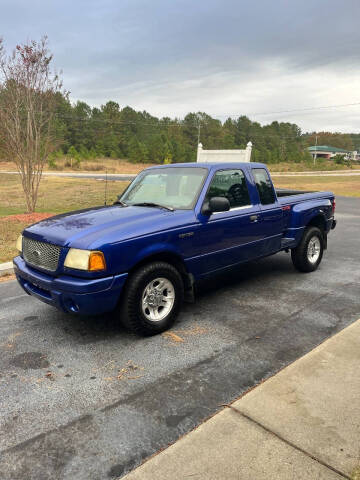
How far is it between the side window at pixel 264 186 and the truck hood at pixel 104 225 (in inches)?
58.4

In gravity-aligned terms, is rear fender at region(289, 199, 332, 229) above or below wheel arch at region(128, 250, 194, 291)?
above

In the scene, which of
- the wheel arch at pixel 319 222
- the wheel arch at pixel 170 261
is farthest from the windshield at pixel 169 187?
the wheel arch at pixel 319 222

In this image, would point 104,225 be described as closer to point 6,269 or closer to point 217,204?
point 217,204

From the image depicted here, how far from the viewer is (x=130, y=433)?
8.16 feet

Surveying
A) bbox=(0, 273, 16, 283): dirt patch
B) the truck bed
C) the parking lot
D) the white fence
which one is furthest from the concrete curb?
the white fence

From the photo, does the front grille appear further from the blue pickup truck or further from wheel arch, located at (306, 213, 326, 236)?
wheel arch, located at (306, 213, 326, 236)

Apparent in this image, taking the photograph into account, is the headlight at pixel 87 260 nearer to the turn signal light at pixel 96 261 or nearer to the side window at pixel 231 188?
the turn signal light at pixel 96 261

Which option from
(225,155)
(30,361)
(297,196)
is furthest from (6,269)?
(225,155)

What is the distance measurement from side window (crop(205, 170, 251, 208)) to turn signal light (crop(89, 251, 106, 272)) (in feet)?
5.12

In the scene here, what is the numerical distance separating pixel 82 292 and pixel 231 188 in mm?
2394

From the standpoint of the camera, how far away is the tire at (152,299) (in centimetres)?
364

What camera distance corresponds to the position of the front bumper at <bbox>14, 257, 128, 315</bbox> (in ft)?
11.2

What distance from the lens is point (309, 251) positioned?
20.2ft

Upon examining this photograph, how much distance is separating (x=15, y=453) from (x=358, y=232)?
9.77m
